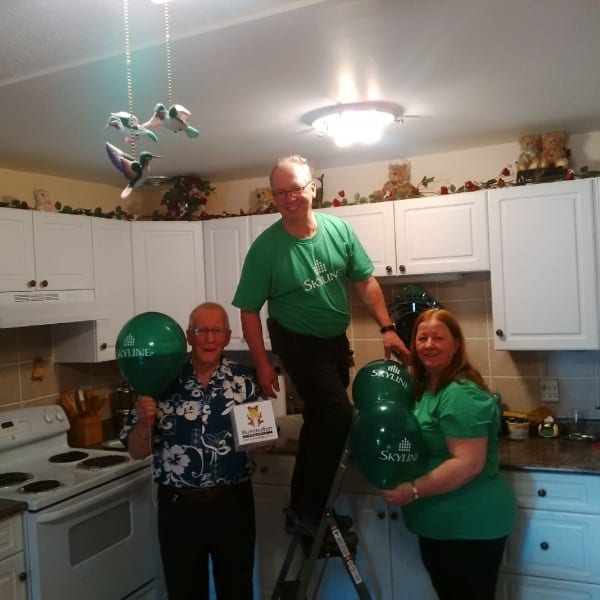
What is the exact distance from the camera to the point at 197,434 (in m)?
2.08

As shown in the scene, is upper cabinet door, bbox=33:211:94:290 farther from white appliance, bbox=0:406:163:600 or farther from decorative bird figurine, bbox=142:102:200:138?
decorative bird figurine, bbox=142:102:200:138

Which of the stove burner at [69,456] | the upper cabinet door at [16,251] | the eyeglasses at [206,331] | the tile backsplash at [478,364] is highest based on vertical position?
the upper cabinet door at [16,251]

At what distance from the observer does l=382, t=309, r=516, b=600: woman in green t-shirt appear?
6.19 ft

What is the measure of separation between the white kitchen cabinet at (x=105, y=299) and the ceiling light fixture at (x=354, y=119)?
4.24ft

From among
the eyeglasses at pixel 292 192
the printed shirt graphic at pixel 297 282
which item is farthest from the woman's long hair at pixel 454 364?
the eyeglasses at pixel 292 192

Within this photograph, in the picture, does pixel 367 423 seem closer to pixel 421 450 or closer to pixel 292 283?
pixel 421 450

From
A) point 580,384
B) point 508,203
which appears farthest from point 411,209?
point 580,384

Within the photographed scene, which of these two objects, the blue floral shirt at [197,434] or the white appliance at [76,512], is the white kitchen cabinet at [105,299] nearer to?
the white appliance at [76,512]

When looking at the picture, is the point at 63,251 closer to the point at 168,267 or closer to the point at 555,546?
the point at 168,267

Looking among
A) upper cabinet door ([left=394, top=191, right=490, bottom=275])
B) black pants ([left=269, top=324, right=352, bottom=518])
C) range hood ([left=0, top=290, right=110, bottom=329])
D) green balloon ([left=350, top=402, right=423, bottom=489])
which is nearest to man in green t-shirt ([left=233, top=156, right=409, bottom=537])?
black pants ([left=269, top=324, right=352, bottom=518])

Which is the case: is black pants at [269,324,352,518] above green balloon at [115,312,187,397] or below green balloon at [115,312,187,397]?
below

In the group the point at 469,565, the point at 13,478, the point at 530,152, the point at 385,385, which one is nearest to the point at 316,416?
the point at 385,385

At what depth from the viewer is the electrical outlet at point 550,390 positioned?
310cm

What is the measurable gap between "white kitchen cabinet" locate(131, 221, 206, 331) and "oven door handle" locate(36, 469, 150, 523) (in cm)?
94
